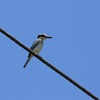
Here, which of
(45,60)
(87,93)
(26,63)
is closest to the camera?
(87,93)

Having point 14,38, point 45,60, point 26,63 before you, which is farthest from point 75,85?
point 26,63

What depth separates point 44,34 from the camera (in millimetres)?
14305

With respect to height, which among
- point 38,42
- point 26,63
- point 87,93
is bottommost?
point 87,93

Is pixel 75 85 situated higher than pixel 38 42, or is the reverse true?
pixel 38 42

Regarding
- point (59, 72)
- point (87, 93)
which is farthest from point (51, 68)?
point (87, 93)

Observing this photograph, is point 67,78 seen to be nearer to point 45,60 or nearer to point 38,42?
point 45,60

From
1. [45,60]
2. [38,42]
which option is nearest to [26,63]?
[38,42]

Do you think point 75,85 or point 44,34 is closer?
point 75,85

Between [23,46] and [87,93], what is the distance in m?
0.90

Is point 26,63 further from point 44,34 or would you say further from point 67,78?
point 67,78

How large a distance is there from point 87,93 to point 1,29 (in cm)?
116

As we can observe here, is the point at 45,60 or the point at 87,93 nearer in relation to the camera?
the point at 87,93

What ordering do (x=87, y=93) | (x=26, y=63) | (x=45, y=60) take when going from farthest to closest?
1. (x=26, y=63)
2. (x=45, y=60)
3. (x=87, y=93)

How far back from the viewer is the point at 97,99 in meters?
4.87
